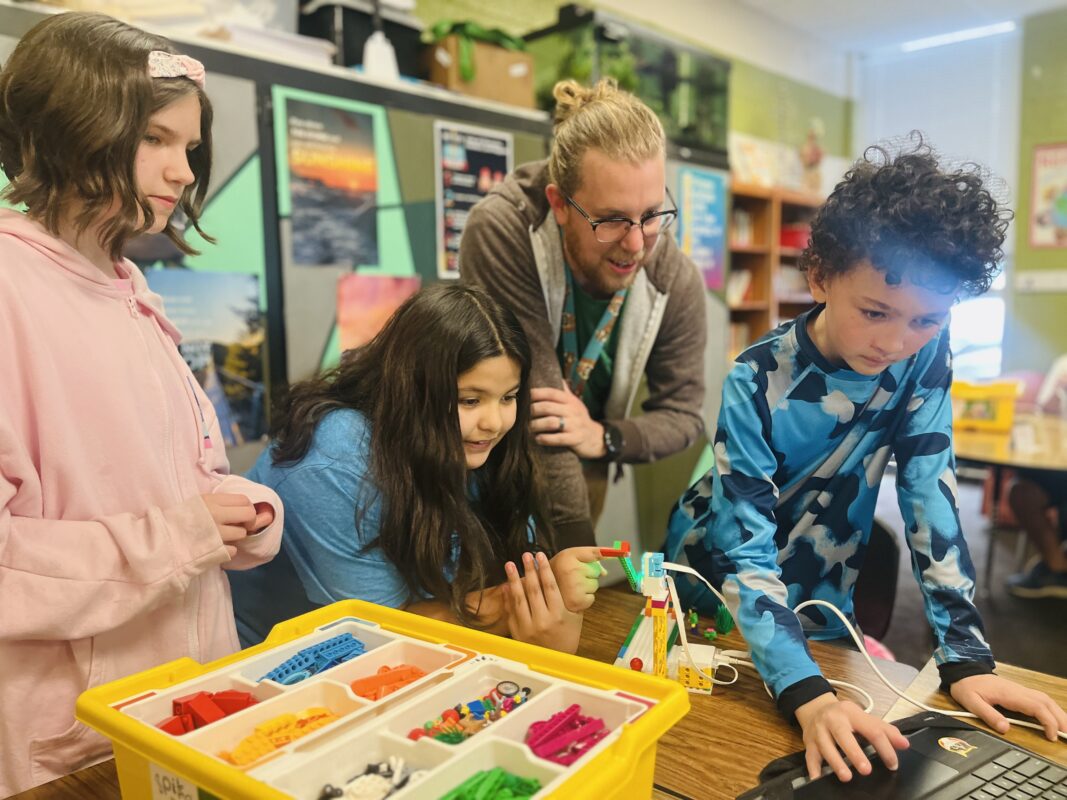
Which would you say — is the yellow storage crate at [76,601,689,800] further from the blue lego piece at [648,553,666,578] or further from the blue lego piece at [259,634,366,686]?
the blue lego piece at [648,553,666,578]

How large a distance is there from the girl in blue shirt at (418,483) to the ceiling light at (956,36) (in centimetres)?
615

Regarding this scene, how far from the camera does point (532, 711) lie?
2.23 feet

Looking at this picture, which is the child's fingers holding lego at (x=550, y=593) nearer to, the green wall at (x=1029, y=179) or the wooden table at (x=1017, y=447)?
the wooden table at (x=1017, y=447)

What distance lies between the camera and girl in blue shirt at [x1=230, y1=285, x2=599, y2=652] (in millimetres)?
1069

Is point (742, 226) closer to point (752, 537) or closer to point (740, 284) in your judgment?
point (740, 284)

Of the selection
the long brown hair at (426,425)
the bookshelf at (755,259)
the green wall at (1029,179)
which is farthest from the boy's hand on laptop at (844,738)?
the green wall at (1029,179)

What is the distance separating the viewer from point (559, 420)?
1427 millimetres

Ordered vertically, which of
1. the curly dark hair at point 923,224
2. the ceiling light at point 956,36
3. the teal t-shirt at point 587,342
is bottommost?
the teal t-shirt at point 587,342

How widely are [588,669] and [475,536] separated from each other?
472mm

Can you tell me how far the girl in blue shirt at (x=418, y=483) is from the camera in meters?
1.07

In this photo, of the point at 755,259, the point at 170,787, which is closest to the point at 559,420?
the point at 170,787

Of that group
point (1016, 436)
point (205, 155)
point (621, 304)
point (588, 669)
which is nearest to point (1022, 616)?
point (1016, 436)

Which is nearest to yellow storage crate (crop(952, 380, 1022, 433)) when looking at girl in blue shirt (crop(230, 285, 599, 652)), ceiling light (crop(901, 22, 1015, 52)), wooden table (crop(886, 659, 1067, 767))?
wooden table (crop(886, 659, 1067, 767))

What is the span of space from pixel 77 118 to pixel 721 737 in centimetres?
97
